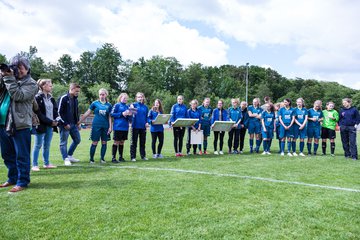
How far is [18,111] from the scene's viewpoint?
210 inches

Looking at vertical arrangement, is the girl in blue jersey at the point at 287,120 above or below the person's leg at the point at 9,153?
above

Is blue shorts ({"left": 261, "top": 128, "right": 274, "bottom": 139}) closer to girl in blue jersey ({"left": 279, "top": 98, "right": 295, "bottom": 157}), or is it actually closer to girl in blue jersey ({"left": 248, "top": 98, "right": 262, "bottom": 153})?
girl in blue jersey ({"left": 248, "top": 98, "right": 262, "bottom": 153})

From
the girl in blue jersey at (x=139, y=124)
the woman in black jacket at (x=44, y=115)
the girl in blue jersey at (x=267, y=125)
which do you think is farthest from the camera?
the girl in blue jersey at (x=267, y=125)

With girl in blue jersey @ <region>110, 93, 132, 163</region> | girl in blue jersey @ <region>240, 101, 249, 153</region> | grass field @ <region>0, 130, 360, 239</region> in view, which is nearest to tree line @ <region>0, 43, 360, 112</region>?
girl in blue jersey @ <region>240, 101, 249, 153</region>

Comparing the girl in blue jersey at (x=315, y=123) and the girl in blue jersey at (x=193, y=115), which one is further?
the girl in blue jersey at (x=315, y=123)

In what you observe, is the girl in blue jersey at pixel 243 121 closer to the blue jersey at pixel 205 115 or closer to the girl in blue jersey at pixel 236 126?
the girl in blue jersey at pixel 236 126

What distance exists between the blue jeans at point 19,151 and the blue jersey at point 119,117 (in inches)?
134

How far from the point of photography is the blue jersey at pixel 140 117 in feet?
31.0

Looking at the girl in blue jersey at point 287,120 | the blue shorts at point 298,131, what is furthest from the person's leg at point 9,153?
the blue shorts at point 298,131

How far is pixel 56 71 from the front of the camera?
92.2 metres

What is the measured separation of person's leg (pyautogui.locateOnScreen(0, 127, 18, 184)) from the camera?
18.4ft

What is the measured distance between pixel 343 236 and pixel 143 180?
3.79 m

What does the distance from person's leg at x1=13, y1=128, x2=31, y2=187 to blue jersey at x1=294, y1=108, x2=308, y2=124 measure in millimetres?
9057

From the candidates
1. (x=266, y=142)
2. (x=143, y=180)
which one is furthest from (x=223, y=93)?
(x=143, y=180)
